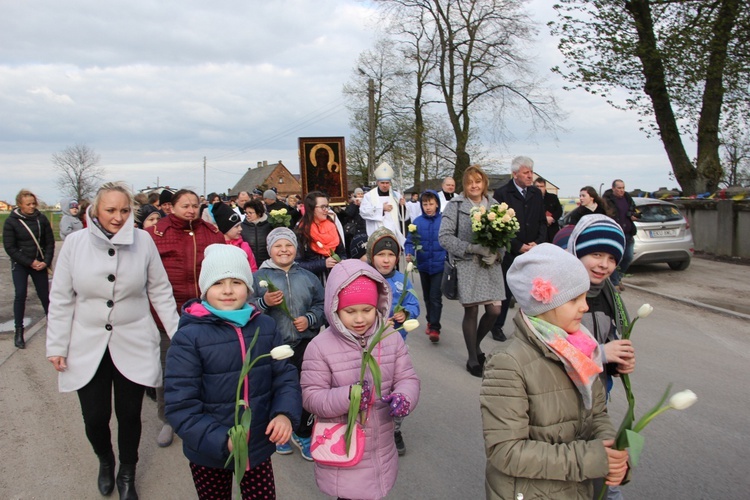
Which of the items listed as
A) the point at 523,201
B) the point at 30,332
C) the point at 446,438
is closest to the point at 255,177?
the point at 30,332

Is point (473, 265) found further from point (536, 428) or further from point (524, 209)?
point (536, 428)

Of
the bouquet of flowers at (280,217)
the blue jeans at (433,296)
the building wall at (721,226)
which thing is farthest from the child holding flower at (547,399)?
the building wall at (721,226)

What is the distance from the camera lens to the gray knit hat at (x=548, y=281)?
2.14 metres

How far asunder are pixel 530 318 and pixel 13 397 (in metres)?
5.59

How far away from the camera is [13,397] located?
5672mm

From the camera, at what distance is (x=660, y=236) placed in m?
12.4

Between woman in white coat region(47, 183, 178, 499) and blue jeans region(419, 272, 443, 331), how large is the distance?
4135 millimetres

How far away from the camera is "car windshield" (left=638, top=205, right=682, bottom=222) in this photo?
41.0 ft

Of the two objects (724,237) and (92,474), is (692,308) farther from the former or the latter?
(92,474)

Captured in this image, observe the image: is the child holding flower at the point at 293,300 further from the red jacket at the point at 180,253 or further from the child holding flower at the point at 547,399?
the child holding flower at the point at 547,399

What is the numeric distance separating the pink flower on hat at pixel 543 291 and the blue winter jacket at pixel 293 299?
8.02 feet

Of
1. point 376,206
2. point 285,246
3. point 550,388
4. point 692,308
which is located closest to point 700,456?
point 550,388

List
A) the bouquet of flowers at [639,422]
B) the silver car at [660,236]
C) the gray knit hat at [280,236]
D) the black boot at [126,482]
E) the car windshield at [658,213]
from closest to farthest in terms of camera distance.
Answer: the bouquet of flowers at [639,422]
the black boot at [126,482]
the gray knit hat at [280,236]
the silver car at [660,236]
the car windshield at [658,213]

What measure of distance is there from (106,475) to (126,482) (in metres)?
0.23
